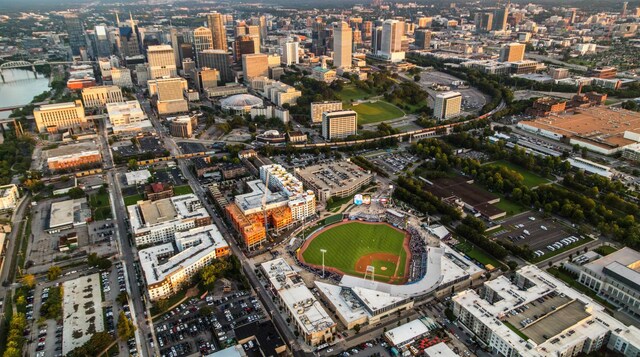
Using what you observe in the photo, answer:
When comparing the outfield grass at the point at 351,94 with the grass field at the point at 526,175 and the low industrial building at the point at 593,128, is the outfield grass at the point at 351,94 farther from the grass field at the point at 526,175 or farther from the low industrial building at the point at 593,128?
the grass field at the point at 526,175

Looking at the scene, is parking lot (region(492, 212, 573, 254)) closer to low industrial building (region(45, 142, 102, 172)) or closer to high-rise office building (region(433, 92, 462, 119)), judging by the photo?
high-rise office building (region(433, 92, 462, 119))

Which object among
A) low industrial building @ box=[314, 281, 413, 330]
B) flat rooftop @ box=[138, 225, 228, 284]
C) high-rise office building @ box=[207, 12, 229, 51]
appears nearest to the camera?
low industrial building @ box=[314, 281, 413, 330]

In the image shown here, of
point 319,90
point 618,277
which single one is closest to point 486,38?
point 319,90

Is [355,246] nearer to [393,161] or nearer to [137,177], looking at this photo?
[393,161]

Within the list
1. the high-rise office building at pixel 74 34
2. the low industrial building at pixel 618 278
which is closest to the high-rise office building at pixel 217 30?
the high-rise office building at pixel 74 34

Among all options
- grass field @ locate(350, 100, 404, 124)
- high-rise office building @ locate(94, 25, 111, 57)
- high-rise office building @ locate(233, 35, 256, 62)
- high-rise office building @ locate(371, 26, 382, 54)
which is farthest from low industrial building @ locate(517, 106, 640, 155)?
high-rise office building @ locate(94, 25, 111, 57)

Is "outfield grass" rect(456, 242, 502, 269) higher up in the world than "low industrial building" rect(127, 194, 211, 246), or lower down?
lower down

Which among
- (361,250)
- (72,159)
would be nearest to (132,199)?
(72,159)
